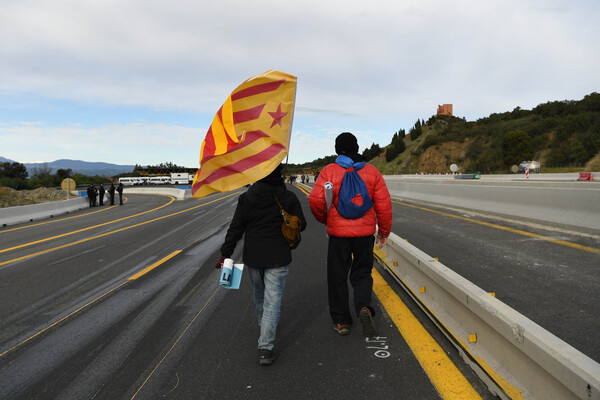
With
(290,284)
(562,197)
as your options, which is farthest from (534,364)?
(562,197)

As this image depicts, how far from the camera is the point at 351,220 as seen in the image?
140 inches

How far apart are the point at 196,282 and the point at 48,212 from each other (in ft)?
61.8

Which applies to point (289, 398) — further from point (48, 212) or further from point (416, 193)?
point (48, 212)

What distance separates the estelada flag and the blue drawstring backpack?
2.26 feet

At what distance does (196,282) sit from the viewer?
5.54 metres

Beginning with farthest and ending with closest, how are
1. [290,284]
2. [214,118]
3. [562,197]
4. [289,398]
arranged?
[562,197], [290,284], [214,118], [289,398]

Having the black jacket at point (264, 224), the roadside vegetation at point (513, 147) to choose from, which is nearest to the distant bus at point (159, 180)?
the roadside vegetation at point (513, 147)

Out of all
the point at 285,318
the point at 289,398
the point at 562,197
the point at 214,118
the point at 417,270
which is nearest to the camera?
the point at 289,398

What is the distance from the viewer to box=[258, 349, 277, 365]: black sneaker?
3.01m

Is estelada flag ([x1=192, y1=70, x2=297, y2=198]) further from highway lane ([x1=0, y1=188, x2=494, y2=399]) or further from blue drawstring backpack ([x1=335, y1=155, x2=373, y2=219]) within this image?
highway lane ([x1=0, y1=188, x2=494, y2=399])

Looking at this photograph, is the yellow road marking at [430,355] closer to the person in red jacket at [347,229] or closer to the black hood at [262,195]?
the person in red jacket at [347,229]

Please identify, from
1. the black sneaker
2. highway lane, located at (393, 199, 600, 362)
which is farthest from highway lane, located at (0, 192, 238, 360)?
highway lane, located at (393, 199, 600, 362)

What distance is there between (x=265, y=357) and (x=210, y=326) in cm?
104

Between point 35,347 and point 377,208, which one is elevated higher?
point 377,208
